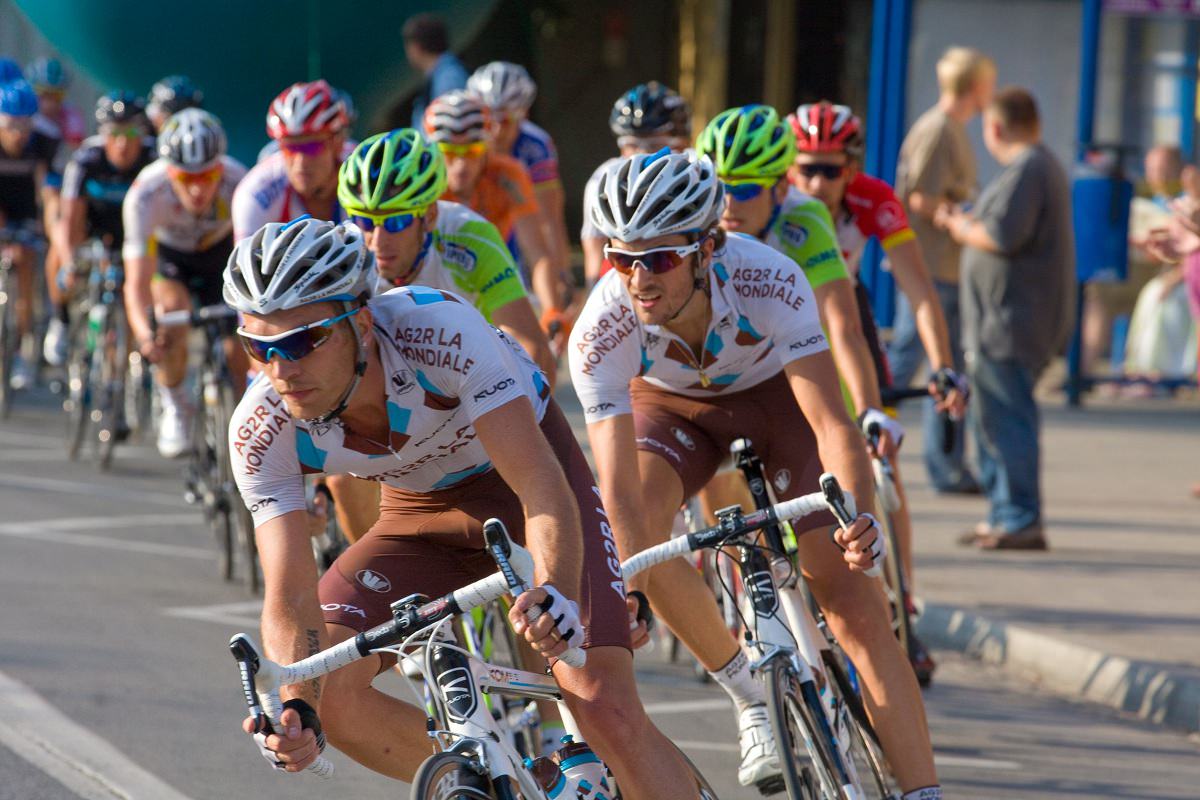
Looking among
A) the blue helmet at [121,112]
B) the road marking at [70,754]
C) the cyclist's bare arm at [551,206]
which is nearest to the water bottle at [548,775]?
the road marking at [70,754]

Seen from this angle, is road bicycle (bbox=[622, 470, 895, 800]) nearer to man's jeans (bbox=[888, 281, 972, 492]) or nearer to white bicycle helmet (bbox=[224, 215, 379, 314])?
white bicycle helmet (bbox=[224, 215, 379, 314])

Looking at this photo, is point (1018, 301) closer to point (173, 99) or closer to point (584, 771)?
point (173, 99)

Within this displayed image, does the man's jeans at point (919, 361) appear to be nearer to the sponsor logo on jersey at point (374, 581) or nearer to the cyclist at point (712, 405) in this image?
the cyclist at point (712, 405)

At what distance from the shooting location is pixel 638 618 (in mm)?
4477

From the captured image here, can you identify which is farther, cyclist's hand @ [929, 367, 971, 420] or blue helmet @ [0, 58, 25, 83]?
blue helmet @ [0, 58, 25, 83]

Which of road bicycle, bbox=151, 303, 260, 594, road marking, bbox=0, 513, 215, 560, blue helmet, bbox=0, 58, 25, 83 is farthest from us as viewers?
blue helmet, bbox=0, 58, 25, 83

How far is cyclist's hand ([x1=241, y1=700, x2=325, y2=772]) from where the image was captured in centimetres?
343

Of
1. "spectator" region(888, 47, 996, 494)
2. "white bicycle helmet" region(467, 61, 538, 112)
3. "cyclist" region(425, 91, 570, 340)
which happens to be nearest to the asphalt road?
"cyclist" region(425, 91, 570, 340)

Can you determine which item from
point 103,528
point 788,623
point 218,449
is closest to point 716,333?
point 788,623

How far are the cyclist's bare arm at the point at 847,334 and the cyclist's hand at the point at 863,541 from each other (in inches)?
74.3

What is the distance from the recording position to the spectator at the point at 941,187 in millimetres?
10961

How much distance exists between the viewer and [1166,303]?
52.4 feet

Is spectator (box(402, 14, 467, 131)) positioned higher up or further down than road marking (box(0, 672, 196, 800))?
higher up

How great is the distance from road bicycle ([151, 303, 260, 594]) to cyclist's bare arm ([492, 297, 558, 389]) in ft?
7.91
